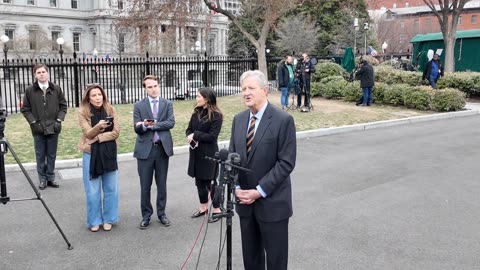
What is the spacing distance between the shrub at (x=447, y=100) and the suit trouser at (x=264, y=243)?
1494cm

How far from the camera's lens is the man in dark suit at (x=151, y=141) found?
5.85 m

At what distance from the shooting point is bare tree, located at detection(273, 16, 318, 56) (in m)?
50.4

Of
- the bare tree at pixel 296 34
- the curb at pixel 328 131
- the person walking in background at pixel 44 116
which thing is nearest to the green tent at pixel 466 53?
the curb at pixel 328 131

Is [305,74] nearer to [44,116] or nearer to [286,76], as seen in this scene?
[286,76]

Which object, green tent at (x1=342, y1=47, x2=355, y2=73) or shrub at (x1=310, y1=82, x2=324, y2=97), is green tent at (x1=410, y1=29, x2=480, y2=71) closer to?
green tent at (x1=342, y1=47, x2=355, y2=73)

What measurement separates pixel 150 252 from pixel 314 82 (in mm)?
17979

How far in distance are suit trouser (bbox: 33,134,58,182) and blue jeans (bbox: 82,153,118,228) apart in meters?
2.30

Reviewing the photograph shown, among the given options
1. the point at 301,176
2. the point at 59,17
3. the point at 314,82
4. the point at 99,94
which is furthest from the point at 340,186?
the point at 59,17

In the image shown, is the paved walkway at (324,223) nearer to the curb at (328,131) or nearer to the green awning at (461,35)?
the curb at (328,131)

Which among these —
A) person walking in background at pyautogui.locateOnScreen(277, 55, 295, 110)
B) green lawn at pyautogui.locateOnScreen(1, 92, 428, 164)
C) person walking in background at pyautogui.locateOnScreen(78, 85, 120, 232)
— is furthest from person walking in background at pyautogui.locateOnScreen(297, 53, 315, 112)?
person walking in background at pyautogui.locateOnScreen(78, 85, 120, 232)

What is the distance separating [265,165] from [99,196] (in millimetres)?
2967

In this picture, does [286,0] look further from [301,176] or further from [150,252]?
[150,252]

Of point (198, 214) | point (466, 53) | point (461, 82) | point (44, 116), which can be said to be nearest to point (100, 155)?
point (198, 214)

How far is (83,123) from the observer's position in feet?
18.9
